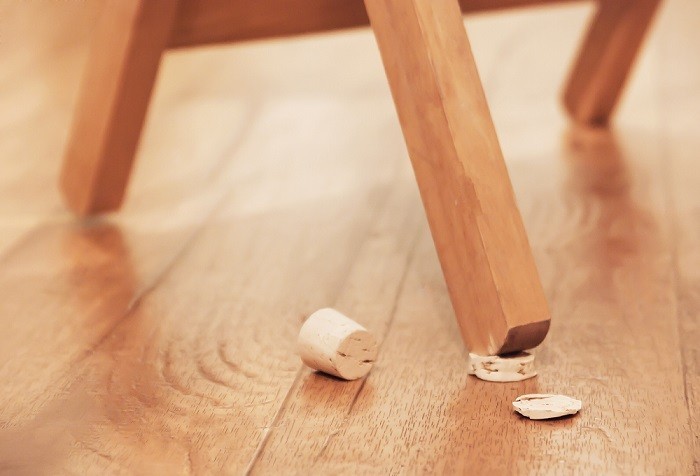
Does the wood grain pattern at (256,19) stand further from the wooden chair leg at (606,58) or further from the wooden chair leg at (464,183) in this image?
the wooden chair leg at (606,58)

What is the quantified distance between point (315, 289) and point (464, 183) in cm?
28

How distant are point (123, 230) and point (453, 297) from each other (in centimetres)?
56

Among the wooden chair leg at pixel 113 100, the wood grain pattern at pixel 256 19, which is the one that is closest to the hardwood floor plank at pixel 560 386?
the wood grain pattern at pixel 256 19

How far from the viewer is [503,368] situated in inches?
33.1

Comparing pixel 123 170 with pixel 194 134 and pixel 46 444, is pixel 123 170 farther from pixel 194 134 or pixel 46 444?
pixel 46 444

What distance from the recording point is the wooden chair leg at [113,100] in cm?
119

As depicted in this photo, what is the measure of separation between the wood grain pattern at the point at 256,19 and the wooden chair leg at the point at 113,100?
0.03 meters

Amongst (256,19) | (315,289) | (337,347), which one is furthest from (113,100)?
(337,347)

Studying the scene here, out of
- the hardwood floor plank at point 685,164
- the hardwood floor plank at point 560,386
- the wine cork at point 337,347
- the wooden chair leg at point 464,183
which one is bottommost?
the hardwood floor plank at point 685,164

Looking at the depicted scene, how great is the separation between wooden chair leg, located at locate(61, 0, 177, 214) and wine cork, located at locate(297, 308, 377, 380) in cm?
48

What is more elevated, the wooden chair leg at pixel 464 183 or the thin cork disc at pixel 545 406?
the wooden chair leg at pixel 464 183

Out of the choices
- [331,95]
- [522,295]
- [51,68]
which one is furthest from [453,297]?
[51,68]

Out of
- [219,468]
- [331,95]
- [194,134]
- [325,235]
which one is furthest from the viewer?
[331,95]

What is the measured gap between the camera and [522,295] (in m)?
0.82
